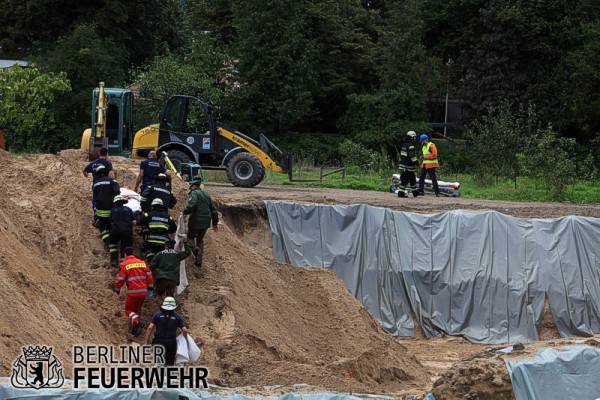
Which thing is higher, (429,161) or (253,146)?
(253,146)

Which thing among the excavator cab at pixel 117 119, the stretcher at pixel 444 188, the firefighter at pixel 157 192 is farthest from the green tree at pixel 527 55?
the firefighter at pixel 157 192

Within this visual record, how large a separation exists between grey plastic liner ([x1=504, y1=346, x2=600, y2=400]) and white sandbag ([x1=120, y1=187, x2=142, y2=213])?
759cm

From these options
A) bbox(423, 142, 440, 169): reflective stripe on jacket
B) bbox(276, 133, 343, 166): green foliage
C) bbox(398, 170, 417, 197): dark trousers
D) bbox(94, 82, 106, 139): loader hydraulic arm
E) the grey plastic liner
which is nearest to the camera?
the grey plastic liner

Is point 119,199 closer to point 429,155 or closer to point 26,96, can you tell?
point 429,155

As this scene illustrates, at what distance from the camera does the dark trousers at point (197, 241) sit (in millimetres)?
17672

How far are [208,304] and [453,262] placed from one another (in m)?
8.20

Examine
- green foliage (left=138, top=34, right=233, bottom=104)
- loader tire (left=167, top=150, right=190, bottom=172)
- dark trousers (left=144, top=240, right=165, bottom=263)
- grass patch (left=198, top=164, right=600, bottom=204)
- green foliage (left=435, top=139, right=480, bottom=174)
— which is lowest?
dark trousers (left=144, top=240, right=165, bottom=263)

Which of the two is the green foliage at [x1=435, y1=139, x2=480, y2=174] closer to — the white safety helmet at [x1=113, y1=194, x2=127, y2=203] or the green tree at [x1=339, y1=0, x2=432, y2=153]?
the green tree at [x1=339, y1=0, x2=432, y2=153]

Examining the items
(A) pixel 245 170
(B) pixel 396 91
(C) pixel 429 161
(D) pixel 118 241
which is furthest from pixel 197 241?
(B) pixel 396 91

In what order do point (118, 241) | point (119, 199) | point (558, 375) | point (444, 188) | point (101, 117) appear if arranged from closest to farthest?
point (558, 375)
point (119, 199)
point (118, 241)
point (101, 117)
point (444, 188)

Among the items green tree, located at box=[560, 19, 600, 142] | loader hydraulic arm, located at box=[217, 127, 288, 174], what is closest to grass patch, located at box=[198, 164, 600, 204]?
loader hydraulic arm, located at box=[217, 127, 288, 174]

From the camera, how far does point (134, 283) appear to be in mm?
15766

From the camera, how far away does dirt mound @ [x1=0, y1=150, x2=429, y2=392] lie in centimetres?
1519

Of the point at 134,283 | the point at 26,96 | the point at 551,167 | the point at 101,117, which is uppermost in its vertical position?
the point at 26,96
